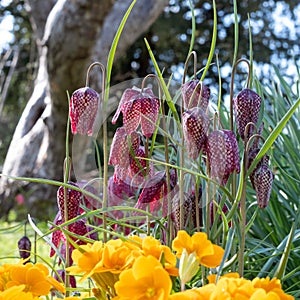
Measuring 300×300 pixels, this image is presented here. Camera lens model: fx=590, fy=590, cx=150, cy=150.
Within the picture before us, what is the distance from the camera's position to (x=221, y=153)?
697 mm

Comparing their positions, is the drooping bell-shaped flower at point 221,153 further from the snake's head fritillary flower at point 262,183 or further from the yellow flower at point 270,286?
the yellow flower at point 270,286

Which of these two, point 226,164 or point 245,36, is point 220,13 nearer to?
point 245,36

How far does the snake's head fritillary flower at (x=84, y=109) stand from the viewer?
81cm

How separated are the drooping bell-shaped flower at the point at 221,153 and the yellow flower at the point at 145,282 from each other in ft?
0.84

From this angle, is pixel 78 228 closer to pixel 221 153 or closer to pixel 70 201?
pixel 70 201

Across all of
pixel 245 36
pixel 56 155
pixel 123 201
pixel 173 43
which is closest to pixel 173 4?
pixel 173 43

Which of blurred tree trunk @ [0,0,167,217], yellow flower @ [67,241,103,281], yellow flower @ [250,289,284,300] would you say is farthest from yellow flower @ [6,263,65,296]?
blurred tree trunk @ [0,0,167,217]

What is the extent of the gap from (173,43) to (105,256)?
26.8 ft

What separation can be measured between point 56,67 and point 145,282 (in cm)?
326

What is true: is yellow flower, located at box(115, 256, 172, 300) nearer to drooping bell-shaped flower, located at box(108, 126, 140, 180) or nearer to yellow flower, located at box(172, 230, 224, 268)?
yellow flower, located at box(172, 230, 224, 268)

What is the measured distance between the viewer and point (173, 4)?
8.57 metres

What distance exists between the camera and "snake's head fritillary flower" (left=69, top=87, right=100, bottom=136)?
81cm

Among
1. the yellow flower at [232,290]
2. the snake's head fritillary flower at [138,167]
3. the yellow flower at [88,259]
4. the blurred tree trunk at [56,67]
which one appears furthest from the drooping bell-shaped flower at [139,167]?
Result: the blurred tree trunk at [56,67]

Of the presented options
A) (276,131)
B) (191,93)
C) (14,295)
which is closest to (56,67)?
(191,93)
